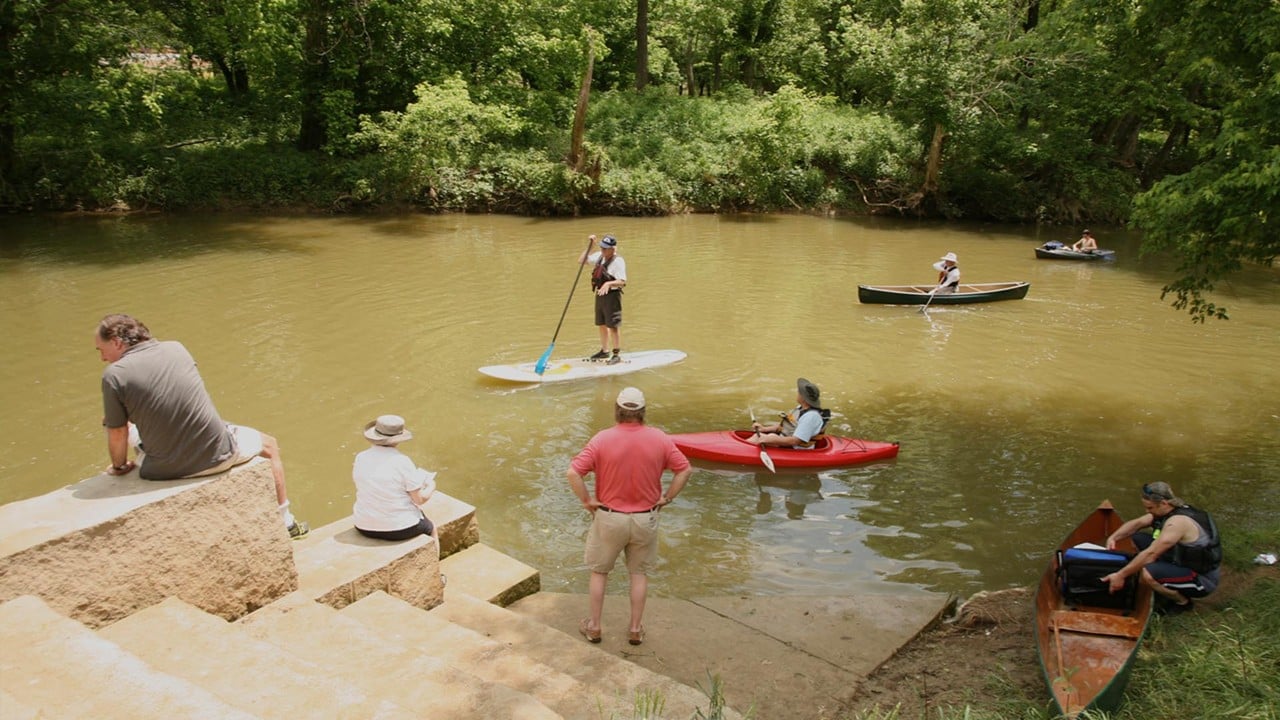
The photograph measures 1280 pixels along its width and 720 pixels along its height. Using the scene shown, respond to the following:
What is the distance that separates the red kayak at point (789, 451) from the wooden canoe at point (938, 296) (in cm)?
731

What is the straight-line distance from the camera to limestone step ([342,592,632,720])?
14.1ft

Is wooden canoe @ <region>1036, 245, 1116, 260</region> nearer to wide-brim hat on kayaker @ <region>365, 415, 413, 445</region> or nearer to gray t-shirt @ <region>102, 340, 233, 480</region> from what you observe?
wide-brim hat on kayaker @ <region>365, 415, 413, 445</region>

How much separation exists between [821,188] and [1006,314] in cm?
1331

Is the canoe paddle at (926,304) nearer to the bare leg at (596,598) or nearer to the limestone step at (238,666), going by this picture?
the bare leg at (596,598)

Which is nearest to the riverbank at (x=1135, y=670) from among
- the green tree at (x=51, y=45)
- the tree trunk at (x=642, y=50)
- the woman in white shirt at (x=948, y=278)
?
the woman in white shirt at (x=948, y=278)

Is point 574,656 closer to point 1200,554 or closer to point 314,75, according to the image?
point 1200,554

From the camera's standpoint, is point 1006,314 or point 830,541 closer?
point 830,541

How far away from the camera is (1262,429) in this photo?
35.3 ft

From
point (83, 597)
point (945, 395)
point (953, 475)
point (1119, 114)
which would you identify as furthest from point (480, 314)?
point (1119, 114)

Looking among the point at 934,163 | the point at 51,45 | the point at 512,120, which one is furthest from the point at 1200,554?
the point at 51,45

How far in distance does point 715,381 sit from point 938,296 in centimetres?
652

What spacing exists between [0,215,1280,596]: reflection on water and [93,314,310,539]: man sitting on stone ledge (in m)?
3.09

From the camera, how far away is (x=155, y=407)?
4656mm

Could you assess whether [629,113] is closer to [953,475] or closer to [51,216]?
[51,216]
